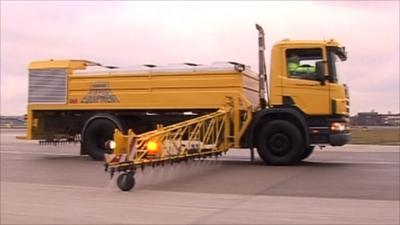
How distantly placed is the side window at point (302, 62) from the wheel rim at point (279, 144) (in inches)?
62.2

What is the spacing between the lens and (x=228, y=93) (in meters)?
16.8

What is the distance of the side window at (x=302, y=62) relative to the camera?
16.1 m

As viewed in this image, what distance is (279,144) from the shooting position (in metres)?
16.2

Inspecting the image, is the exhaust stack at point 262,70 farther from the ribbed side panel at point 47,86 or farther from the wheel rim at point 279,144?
the ribbed side panel at point 47,86

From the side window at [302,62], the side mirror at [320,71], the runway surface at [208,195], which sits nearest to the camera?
the runway surface at [208,195]

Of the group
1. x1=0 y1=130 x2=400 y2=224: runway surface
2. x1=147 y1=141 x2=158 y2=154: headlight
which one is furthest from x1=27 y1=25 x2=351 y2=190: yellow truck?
x1=147 y1=141 x2=158 y2=154: headlight

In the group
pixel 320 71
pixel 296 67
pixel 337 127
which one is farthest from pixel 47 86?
pixel 337 127

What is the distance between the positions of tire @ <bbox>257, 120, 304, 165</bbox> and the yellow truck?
0.03 metres

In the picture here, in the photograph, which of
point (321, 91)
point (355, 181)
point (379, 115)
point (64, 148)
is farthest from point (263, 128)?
point (379, 115)

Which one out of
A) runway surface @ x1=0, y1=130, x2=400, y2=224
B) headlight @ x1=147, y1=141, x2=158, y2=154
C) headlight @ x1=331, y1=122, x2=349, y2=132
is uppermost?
headlight @ x1=331, y1=122, x2=349, y2=132

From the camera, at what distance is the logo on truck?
1861 cm

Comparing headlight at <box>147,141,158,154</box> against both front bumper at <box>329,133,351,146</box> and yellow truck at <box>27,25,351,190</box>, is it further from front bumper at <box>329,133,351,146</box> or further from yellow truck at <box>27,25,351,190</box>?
front bumper at <box>329,133,351,146</box>

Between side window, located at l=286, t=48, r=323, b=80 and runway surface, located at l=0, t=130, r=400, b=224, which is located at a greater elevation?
side window, located at l=286, t=48, r=323, b=80

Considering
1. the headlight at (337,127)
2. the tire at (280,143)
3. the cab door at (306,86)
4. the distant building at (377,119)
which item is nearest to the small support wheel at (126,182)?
the tire at (280,143)
